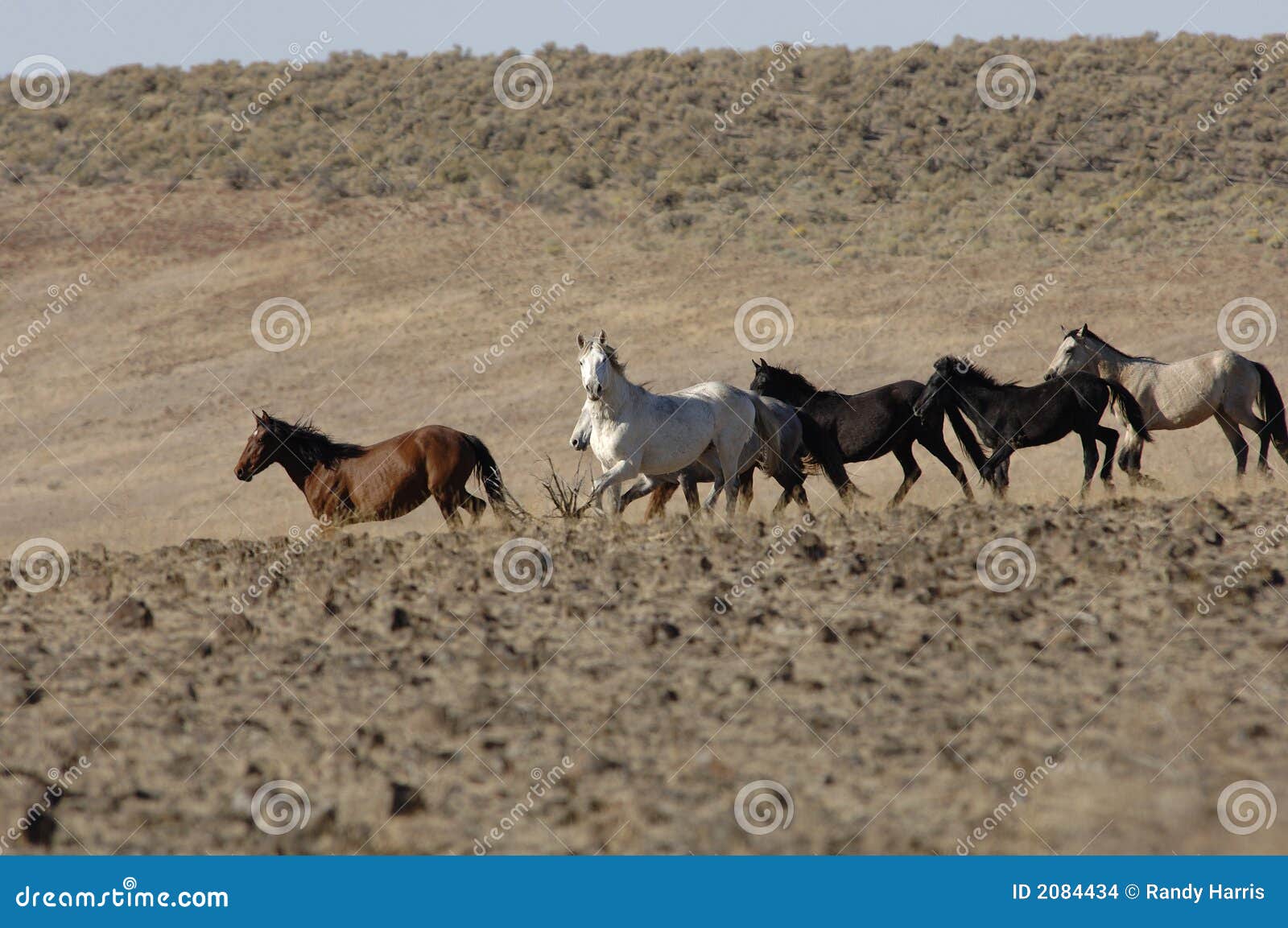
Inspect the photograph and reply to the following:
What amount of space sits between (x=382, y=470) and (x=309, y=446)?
0.84 metres

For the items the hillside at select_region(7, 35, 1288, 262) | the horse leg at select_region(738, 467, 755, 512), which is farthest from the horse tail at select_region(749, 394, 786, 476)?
the hillside at select_region(7, 35, 1288, 262)

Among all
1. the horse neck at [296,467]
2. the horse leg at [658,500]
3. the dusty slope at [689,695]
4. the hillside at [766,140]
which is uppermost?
the hillside at [766,140]

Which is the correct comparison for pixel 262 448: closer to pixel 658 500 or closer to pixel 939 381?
pixel 658 500

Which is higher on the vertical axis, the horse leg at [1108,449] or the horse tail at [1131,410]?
the horse tail at [1131,410]

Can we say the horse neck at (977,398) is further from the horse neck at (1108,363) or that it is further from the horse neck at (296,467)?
the horse neck at (296,467)

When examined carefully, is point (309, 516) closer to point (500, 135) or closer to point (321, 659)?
point (321, 659)

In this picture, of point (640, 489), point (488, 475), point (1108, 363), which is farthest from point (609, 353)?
point (1108, 363)

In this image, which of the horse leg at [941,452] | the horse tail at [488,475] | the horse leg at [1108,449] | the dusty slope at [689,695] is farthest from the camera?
the horse leg at [941,452]

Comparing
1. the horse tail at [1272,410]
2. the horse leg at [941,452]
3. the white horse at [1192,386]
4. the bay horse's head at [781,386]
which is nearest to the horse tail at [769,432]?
the bay horse's head at [781,386]

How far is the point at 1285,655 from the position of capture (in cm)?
700

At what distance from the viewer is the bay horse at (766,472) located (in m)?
13.8

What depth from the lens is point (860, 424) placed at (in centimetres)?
1452

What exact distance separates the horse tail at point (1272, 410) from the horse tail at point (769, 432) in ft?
18.0

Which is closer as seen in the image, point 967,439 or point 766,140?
point 967,439
